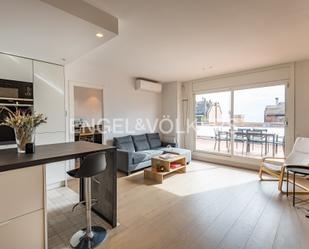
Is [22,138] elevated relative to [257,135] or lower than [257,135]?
elevated

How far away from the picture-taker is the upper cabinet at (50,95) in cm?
322

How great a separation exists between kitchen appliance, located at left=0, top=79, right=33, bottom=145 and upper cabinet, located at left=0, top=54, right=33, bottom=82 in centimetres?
9

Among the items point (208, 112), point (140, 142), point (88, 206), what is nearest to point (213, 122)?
point (208, 112)

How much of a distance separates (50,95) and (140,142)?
2.68 m

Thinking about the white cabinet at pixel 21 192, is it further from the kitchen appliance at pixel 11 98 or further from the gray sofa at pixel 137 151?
the gray sofa at pixel 137 151

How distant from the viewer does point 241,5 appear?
203cm

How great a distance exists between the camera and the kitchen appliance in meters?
2.87

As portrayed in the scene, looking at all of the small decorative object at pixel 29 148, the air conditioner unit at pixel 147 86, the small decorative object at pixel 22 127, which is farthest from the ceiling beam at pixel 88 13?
the air conditioner unit at pixel 147 86

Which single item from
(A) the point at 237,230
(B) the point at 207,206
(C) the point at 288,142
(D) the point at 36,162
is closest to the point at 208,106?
(C) the point at 288,142

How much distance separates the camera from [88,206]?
1996 mm

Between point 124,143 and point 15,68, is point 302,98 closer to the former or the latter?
point 124,143

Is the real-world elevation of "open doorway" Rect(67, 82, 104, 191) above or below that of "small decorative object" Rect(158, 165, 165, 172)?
above

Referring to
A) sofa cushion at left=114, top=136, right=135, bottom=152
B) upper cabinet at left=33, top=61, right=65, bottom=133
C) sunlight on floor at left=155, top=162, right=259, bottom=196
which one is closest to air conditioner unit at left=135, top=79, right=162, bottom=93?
sofa cushion at left=114, top=136, right=135, bottom=152

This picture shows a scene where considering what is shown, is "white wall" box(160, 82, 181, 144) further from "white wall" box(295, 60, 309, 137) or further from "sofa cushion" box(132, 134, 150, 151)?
"white wall" box(295, 60, 309, 137)
